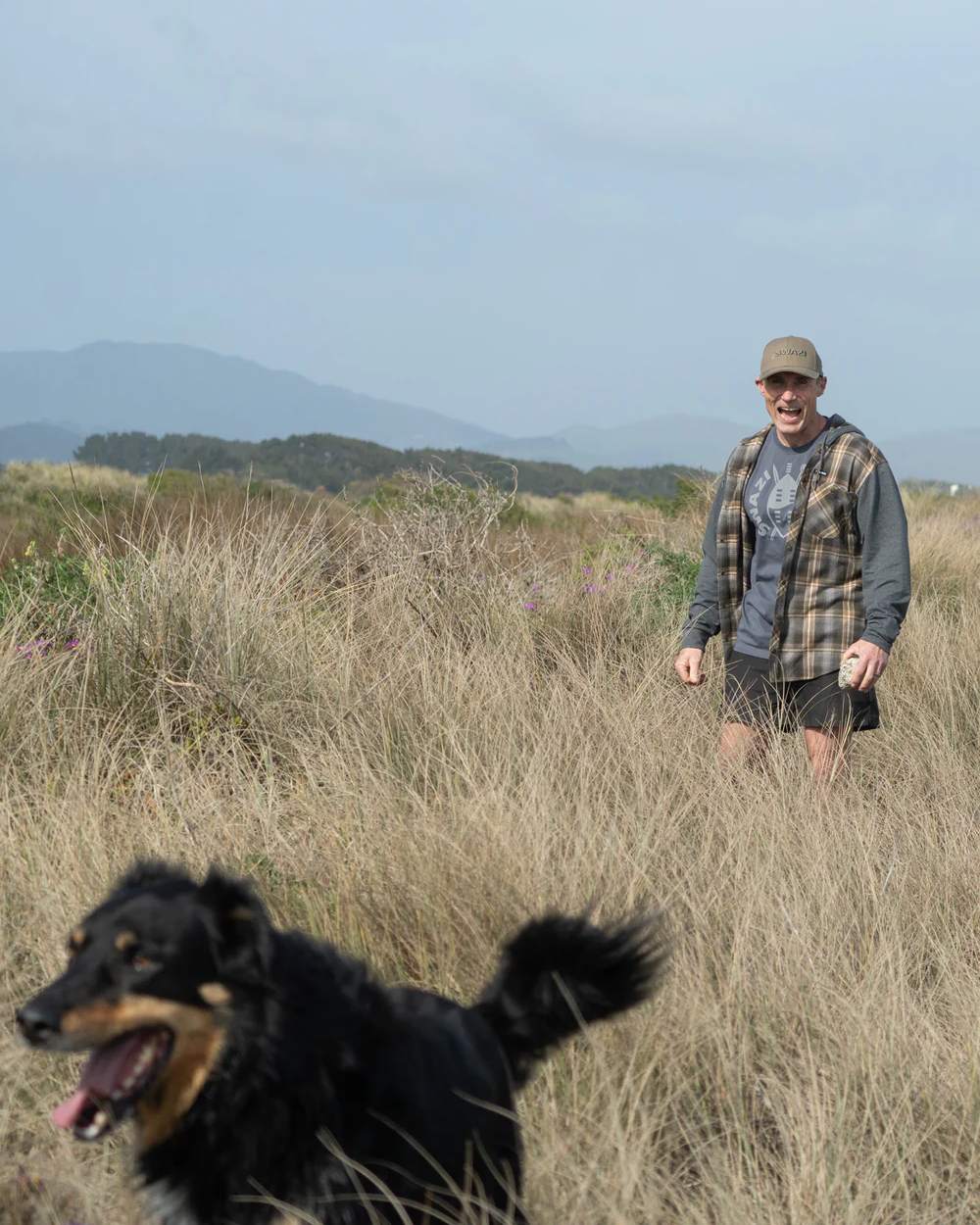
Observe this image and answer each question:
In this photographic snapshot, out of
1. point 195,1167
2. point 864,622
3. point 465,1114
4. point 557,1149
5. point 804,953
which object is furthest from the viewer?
point 864,622

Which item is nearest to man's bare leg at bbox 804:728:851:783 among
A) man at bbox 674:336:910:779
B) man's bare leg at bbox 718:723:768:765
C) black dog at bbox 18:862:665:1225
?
man at bbox 674:336:910:779

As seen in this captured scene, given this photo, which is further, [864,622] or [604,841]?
[864,622]

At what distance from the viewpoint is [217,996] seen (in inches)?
63.2

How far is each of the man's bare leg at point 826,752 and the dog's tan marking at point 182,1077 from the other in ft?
10.7

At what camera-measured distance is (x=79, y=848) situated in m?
3.43

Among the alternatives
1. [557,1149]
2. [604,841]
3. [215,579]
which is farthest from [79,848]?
[215,579]

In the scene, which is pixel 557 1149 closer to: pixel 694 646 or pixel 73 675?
pixel 694 646

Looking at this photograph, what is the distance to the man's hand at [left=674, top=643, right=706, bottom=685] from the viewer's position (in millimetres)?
4758

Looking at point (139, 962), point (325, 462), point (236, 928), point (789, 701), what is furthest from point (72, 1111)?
point (325, 462)

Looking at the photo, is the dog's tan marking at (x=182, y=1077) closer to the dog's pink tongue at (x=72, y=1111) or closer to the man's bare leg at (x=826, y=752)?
the dog's pink tongue at (x=72, y=1111)

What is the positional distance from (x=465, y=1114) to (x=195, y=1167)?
39 cm

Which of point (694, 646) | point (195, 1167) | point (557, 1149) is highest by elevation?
point (694, 646)

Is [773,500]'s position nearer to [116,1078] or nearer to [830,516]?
[830,516]

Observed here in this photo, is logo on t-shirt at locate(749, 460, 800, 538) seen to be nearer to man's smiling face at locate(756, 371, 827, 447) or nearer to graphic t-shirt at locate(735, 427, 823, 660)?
graphic t-shirt at locate(735, 427, 823, 660)
